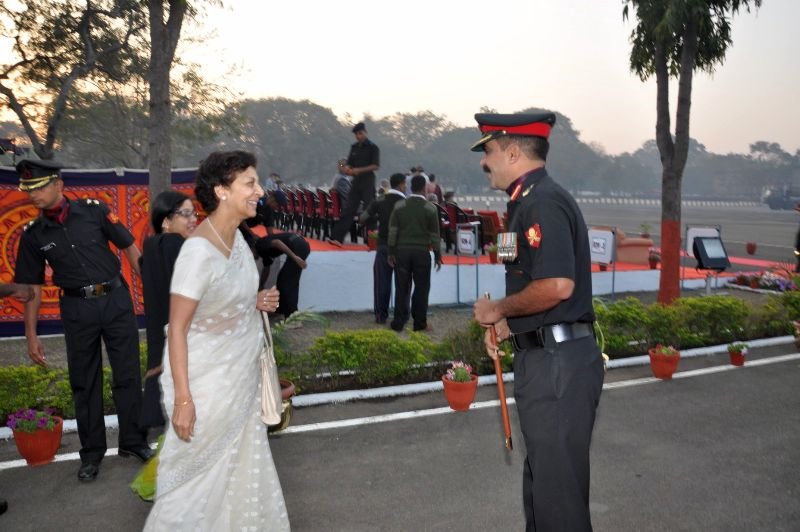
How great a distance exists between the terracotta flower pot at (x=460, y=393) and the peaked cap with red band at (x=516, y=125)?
11.2 ft

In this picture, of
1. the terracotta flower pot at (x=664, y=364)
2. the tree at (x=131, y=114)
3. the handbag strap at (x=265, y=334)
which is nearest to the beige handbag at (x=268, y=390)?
the handbag strap at (x=265, y=334)

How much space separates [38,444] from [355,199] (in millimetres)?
8703

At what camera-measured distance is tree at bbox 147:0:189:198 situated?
861 centimetres

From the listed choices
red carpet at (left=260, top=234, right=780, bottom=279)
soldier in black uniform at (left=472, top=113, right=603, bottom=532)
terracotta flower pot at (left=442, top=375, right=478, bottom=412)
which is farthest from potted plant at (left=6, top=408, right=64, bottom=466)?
red carpet at (left=260, top=234, right=780, bottom=279)

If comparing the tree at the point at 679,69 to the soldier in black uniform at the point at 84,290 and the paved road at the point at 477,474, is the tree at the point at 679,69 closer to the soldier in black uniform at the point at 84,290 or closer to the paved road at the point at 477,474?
the paved road at the point at 477,474

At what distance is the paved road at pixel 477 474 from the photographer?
4207 millimetres

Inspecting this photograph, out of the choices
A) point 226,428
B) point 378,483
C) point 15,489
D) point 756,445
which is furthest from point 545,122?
point 15,489

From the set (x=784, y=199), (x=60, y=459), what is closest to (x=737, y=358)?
(x=60, y=459)

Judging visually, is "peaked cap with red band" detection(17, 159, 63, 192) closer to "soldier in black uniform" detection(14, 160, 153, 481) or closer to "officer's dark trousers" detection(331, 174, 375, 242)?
"soldier in black uniform" detection(14, 160, 153, 481)

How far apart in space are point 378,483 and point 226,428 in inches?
74.2

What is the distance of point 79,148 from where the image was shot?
43.3m

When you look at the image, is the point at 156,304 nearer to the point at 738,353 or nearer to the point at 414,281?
the point at 414,281

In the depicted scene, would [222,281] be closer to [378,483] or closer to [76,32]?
[378,483]

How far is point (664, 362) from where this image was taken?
24.0 feet
